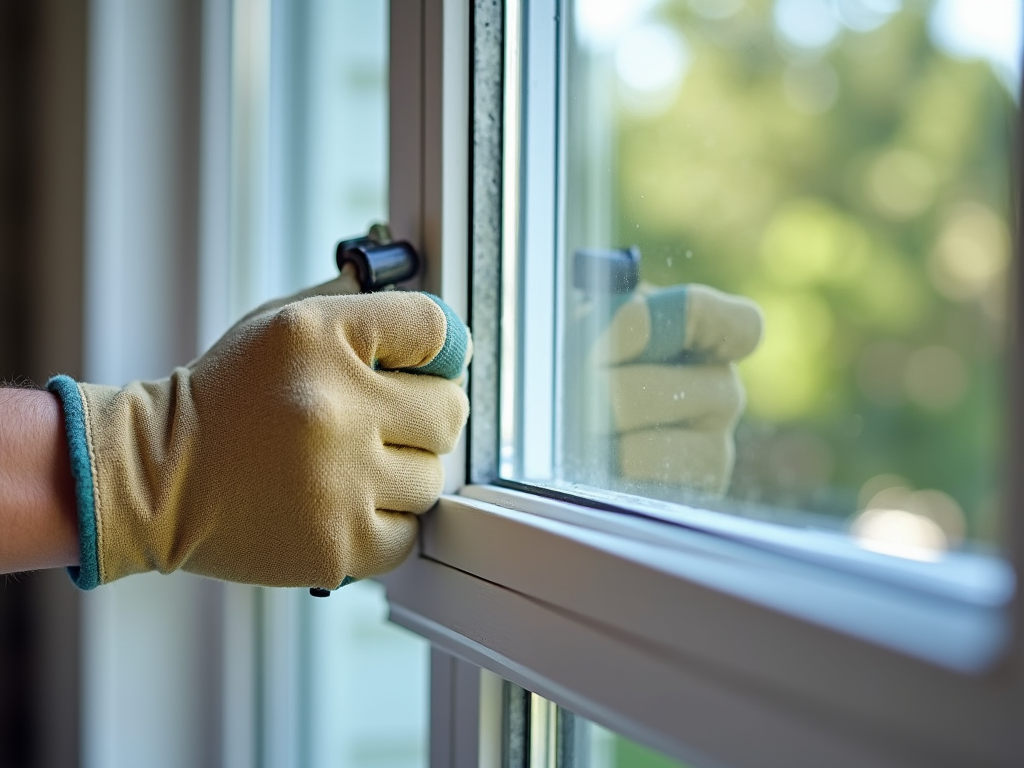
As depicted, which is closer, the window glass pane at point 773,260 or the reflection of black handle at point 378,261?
the window glass pane at point 773,260

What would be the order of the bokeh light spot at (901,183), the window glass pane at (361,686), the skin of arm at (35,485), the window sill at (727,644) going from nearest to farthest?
the window sill at (727,644), the bokeh light spot at (901,183), the skin of arm at (35,485), the window glass pane at (361,686)

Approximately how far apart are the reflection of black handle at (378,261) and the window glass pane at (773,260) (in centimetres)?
7

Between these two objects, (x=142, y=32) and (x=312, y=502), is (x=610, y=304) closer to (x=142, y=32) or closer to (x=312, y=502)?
(x=312, y=502)

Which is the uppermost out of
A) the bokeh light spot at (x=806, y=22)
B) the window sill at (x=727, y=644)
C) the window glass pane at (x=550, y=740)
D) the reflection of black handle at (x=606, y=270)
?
the bokeh light spot at (x=806, y=22)

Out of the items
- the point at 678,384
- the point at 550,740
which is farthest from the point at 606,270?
the point at 550,740

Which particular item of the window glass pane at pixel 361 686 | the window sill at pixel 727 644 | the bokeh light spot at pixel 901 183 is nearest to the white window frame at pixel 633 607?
the window sill at pixel 727 644

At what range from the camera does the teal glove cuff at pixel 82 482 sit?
1.55ft

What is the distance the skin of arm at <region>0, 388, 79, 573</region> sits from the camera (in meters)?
0.49

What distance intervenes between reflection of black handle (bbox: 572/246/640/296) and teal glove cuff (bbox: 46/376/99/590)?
326 millimetres

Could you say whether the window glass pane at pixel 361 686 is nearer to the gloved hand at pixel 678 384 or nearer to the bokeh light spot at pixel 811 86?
the gloved hand at pixel 678 384

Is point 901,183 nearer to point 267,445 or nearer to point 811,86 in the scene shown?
point 811,86

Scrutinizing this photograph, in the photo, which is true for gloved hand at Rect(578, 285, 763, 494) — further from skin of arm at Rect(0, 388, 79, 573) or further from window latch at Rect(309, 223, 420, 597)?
skin of arm at Rect(0, 388, 79, 573)

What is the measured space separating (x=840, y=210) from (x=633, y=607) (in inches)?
9.0

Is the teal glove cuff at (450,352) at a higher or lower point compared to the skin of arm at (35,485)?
higher
